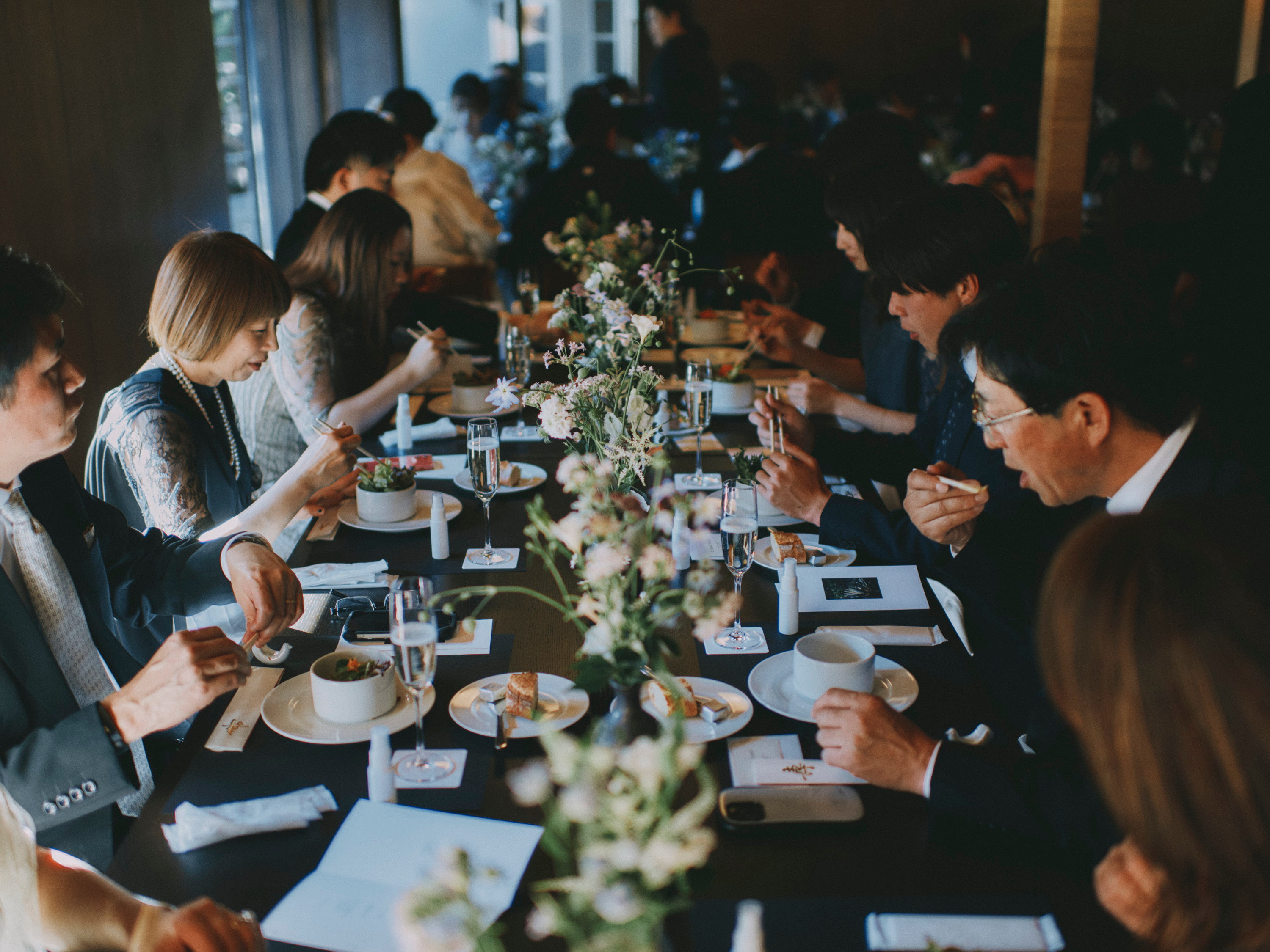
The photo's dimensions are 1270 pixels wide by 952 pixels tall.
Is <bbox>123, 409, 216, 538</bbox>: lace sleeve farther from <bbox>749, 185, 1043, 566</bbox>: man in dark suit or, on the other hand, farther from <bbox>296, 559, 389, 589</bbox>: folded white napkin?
<bbox>749, 185, 1043, 566</bbox>: man in dark suit

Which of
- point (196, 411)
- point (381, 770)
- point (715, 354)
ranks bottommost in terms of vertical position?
point (715, 354)

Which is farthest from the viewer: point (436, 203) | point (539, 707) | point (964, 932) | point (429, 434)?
point (436, 203)

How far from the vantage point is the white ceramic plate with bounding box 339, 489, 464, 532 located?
231 cm

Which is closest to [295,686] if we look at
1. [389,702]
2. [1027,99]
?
[389,702]

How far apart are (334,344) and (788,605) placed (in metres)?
1.89

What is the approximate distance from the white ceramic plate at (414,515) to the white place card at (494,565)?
0.35 feet

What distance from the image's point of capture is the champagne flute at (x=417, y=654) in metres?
1.37

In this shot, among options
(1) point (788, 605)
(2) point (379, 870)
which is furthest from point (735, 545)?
(2) point (379, 870)

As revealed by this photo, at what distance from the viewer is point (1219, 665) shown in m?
0.79

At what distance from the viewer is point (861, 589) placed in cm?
201

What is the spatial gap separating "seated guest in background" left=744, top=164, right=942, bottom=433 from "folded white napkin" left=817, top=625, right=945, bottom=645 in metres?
1.29

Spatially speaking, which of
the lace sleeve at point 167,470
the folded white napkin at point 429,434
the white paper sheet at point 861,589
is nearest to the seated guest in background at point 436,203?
the folded white napkin at point 429,434

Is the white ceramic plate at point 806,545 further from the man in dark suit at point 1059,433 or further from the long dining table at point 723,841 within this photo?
the man in dark suit at point 1059,433

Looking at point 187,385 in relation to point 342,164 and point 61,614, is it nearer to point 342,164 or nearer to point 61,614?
point 61,614
